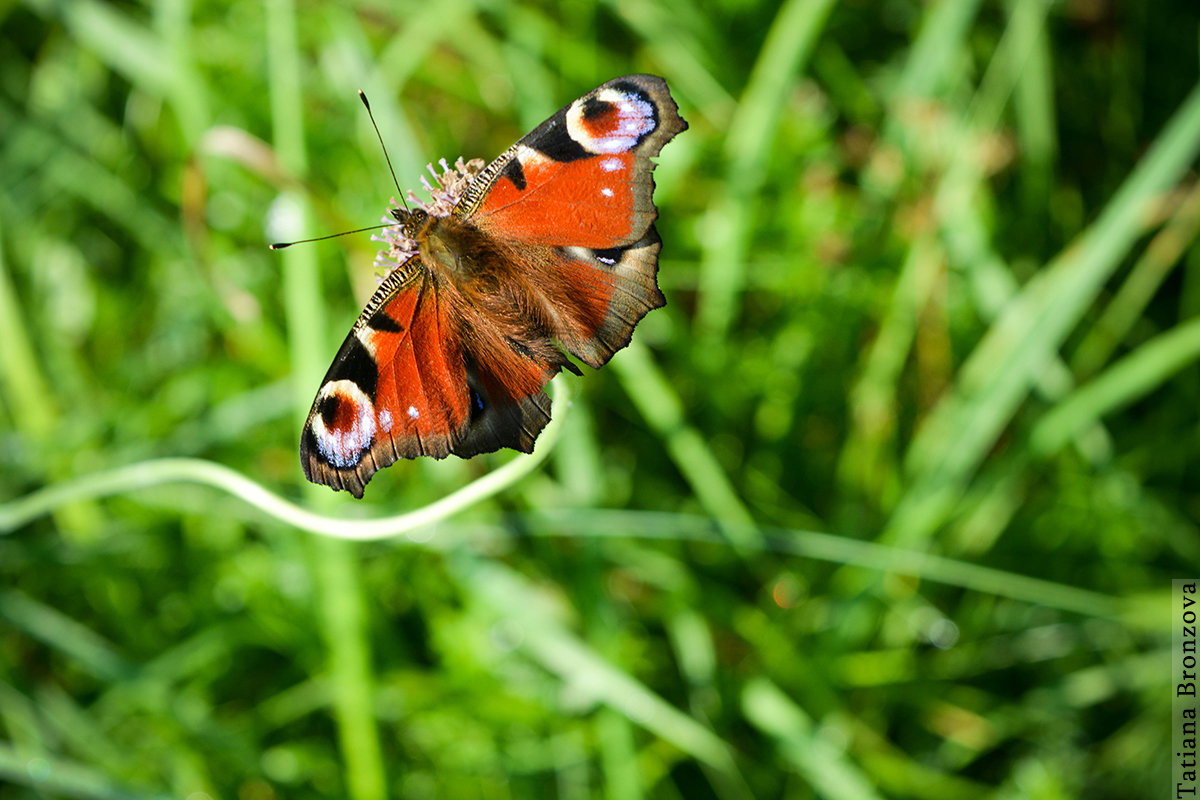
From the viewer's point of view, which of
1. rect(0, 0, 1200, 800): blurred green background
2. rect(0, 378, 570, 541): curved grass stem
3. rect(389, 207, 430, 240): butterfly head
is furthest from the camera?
rect(0, 0, 1200, 800): blurred green background

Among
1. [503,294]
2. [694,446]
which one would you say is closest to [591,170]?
[503,294]

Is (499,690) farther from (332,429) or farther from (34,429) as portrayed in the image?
(34,429)

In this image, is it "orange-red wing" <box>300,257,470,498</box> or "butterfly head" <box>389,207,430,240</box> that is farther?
"butterfly head" <box>389,207,430,240</box>

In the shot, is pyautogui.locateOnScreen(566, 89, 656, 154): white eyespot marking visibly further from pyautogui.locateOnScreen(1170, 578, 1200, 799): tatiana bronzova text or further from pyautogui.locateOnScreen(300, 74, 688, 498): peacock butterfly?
pyautogui.locateOnScreen(1170, 578, 1200, 799): tatiana bronzova text

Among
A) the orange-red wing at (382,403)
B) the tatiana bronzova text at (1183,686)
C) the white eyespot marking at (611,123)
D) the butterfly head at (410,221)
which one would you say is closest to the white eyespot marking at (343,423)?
the orange-red wing at (382,403)

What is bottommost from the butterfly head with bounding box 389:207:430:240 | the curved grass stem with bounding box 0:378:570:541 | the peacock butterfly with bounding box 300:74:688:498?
the curved grass stem with bounding box 0:378:570:541

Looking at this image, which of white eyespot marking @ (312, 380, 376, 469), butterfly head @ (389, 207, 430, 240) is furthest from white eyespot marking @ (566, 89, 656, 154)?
white eyespot marking @ (312, 380, 376, 469)

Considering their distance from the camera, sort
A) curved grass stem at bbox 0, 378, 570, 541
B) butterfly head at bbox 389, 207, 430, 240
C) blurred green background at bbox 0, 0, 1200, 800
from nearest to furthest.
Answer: curved grass stem at bbox 0, 378, 570, 541 → butterfly head at bbox 389, 207, 430, 240 → blurred green background at bbox 0, 0, 1200, 800
